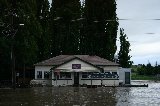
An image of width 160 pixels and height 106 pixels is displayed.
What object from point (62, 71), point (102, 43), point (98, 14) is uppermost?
point (98, 14)

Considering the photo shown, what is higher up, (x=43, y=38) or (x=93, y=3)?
(x=93, y=3)

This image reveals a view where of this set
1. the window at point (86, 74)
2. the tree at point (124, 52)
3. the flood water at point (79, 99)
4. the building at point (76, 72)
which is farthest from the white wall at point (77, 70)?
the flood water at point (79, 99)

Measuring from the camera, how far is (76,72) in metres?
65.8

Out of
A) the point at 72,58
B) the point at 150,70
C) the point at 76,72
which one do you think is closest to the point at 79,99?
the point at 72,58

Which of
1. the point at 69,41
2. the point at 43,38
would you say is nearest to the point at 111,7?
the point at 69,41

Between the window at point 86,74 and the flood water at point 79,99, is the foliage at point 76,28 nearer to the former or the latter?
the window at point 86,74

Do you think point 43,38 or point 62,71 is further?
point 43,38

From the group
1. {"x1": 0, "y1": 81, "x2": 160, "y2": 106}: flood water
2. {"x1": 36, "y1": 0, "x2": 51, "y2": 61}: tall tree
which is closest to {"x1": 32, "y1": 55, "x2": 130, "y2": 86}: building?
{"x1": 36, "y1": 0, "x2": 51, "y2": 61}: tall tree

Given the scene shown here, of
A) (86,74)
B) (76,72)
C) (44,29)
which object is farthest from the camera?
(44,29)

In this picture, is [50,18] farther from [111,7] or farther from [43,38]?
[111,7]

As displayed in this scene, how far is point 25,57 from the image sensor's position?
60.8m

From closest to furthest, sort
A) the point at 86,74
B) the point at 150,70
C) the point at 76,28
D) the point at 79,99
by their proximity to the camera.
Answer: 1. the point at 79,99
2. the point at 86,74
3. the point at 76,28
4. the point at 150,70

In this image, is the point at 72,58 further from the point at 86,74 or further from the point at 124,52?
the point at 124,52

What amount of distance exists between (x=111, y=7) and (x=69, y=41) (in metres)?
9.84
